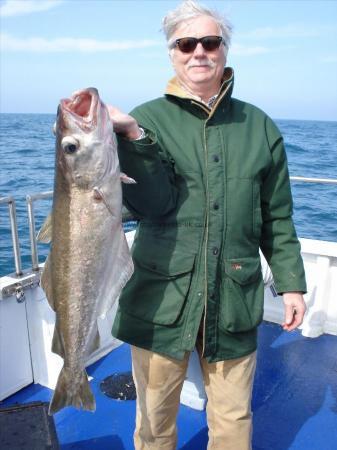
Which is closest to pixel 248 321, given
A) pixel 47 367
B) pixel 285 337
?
pixel 47 367

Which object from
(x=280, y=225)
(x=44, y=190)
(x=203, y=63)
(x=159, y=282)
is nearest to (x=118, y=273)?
(x=159, y=282)

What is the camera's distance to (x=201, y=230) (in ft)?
7.56

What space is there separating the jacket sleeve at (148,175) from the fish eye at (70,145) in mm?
222

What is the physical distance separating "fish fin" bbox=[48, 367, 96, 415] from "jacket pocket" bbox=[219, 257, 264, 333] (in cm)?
75

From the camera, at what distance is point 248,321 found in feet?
8.01

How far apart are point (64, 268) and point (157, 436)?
1095 mm

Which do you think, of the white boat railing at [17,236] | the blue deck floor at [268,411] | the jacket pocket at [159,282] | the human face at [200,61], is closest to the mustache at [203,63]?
the human face at [200,61]

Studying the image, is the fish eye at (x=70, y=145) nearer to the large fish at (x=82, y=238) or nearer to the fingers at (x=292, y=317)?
the large fish at (x=82, y=238)

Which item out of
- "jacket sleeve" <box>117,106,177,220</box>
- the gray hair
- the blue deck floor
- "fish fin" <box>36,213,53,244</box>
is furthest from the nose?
the blue deck floor

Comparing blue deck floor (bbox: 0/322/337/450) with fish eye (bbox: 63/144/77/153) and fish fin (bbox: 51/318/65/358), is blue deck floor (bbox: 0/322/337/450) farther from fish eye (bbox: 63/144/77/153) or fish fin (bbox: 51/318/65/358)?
fish eye (bbox: 63/144/77/153)

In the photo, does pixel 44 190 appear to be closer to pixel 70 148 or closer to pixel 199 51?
pixel 199 51

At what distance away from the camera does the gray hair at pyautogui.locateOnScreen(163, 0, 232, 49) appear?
2.35 m

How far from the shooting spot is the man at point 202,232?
7.54ft

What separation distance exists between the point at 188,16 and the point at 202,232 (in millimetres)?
1067
